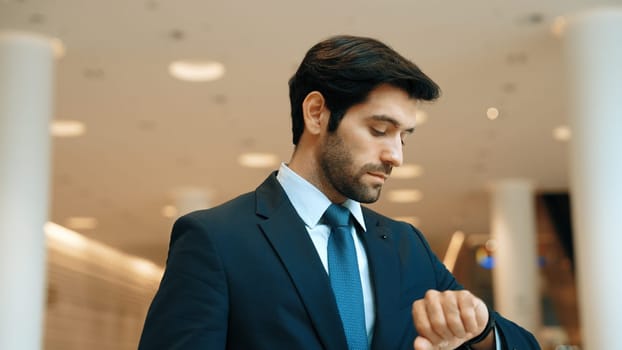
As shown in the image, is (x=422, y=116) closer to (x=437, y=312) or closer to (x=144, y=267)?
(x=437, y=312)

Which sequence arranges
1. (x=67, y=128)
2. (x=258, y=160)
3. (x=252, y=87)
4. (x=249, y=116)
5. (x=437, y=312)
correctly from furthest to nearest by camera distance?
1. (x=258, y=160)
2. (x=67, y=128)
3. (x=249, y=116)
4. (x=252, y=87)
5. (x=437, y=312)

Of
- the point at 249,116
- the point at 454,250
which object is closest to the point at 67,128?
the point at 249,116

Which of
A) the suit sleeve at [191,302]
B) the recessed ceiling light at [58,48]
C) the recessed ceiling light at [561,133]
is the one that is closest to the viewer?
the suit sleeve at [191,302]

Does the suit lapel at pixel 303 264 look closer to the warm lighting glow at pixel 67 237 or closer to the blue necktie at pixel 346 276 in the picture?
the blue necktie at pixel 346 276

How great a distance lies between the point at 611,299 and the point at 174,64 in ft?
22.9

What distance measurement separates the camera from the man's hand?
1887 millimetres

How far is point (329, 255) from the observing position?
7.36 ft

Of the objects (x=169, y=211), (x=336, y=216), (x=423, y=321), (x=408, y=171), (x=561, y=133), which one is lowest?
(x=169, y=211)

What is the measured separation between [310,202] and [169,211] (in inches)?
1018

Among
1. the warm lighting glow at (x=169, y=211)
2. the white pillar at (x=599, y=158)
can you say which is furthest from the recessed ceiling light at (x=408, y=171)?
the white pillar at (x=599, y=158)

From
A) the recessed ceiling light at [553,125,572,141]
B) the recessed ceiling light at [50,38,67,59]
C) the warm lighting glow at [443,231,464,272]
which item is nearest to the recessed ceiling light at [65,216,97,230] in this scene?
the recessed ceiling light at [553,125,572,141]

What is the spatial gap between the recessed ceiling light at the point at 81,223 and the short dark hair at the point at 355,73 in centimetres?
2777

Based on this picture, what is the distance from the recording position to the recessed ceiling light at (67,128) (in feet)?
56.8

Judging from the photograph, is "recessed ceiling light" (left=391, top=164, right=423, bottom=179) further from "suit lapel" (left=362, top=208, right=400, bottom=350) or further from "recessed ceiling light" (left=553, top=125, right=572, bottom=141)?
"suit lapel" (left=362, top=208, right=400, bottom=350)
